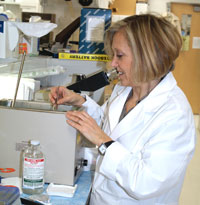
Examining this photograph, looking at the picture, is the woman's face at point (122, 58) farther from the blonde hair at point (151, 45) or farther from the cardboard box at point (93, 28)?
the cardboard box at point (93, 28)

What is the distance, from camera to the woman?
937mm

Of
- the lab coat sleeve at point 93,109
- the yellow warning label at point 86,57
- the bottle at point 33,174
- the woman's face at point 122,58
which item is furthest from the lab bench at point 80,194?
the yellow warning label at point 86,57

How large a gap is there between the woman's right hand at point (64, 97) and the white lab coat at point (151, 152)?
1.05 ft

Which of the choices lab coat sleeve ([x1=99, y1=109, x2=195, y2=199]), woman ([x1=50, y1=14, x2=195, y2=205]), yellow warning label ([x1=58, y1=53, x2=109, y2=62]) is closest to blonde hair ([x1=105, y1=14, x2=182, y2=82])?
woman ([x1=50, y1=14, x2=195, y2=205])

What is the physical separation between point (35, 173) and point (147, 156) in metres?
0.40

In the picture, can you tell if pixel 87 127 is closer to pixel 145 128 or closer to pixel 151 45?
pixel 145 128

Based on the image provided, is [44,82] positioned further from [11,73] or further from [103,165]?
[103,165]

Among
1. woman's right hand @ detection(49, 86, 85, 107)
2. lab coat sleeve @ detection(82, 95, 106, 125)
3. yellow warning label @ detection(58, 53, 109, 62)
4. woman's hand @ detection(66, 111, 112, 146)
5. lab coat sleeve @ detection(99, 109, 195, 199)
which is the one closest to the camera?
lab coat sleeve @ detection(99, 109, 195, 199)

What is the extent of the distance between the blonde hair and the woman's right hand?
402 mm

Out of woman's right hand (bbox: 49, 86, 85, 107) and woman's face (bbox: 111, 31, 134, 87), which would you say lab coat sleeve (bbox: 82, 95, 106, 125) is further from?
woman's face (bbox: 111, 31, 134, 87)

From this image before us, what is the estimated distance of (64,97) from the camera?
1371 mm

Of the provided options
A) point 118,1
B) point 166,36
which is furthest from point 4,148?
point 118,1

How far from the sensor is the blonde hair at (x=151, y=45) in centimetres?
103

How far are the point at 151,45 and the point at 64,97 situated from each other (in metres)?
0.53
